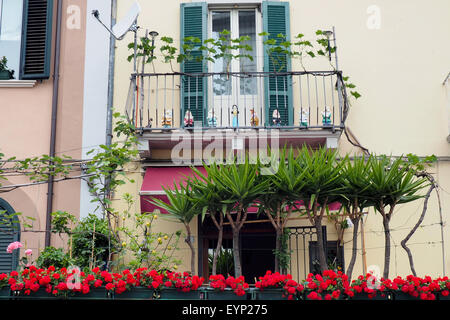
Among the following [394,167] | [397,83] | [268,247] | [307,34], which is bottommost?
[268,247]

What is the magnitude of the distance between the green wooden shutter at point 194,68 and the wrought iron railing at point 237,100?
0.02m

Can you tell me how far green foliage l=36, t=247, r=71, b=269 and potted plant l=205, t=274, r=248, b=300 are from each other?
2483mm

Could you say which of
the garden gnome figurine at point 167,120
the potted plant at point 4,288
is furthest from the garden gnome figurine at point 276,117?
the potted plant at point 4,288

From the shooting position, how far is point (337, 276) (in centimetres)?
630

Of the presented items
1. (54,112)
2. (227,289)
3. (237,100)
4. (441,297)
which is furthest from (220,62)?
(441,297)

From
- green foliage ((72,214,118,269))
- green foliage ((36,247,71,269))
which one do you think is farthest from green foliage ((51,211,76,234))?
green foliage ((36,247,71,269))

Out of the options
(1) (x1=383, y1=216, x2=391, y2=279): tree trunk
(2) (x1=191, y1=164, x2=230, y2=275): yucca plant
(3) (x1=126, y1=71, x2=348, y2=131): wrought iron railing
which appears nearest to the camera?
(1) (x1=383, y1=216, x2=391, y2=279): tree trunk

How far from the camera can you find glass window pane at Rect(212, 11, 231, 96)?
32.4ft

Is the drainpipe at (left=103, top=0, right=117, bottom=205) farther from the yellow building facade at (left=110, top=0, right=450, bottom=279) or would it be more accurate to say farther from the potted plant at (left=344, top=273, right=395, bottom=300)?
the potted plant at (left=344, top=273, right=395, bottom=300)

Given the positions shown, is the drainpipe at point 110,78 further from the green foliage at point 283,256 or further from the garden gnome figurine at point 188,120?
the green foliage at point 283,256

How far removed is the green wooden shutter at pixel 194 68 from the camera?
9.59 metres
